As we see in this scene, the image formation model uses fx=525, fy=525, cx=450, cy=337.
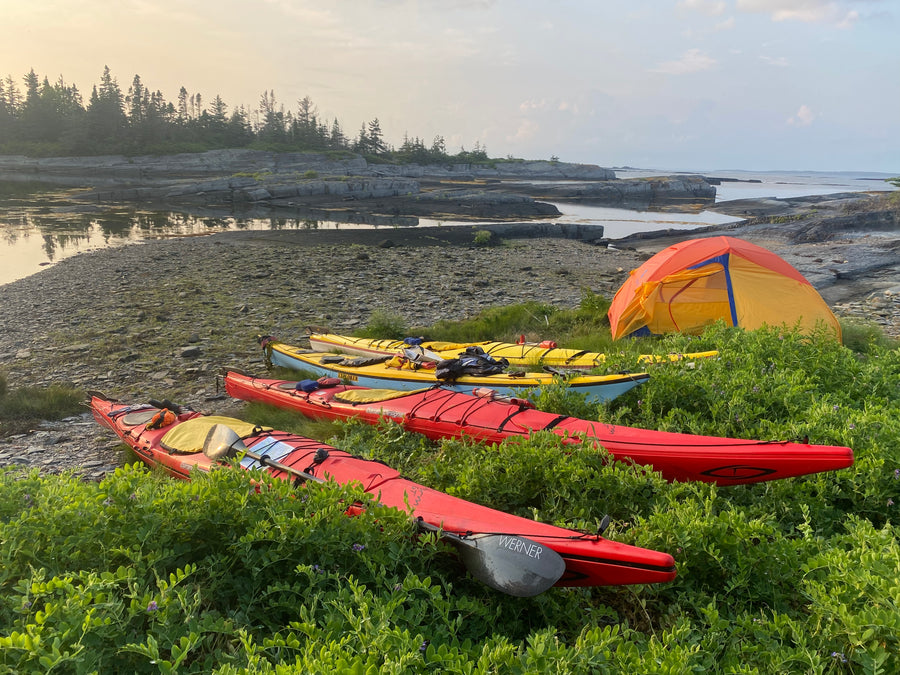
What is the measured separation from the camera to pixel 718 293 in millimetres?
9391

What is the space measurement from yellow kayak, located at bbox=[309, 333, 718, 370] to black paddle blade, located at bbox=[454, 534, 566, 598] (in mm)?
4245

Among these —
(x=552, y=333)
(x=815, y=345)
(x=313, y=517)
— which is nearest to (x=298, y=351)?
(x=552, y=333)

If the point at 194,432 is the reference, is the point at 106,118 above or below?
above

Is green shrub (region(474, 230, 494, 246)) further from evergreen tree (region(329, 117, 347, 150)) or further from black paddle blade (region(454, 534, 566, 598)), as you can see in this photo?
evergreen tree (region(329, 117, 347, 150))

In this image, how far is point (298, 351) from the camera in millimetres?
9430

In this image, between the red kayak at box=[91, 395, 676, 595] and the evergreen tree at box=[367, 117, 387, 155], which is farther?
the evergreen tree at box=[367, 117, 387, 155]

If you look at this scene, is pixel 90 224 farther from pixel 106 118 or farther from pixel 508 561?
pixel 106 118

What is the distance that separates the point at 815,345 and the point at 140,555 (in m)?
7.91

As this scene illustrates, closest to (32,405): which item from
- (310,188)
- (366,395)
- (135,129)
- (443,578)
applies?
(366,395)

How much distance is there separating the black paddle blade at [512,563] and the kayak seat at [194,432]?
323 cm

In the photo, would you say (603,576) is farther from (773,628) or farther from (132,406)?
(132,406)

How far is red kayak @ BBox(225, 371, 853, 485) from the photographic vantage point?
13.1 ft

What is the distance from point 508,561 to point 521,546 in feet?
0.38

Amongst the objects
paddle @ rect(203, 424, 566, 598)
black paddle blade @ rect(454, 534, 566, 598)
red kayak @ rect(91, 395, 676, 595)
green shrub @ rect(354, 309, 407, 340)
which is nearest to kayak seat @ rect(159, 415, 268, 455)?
red kayak @ rect(91, 395, 676, 595)
